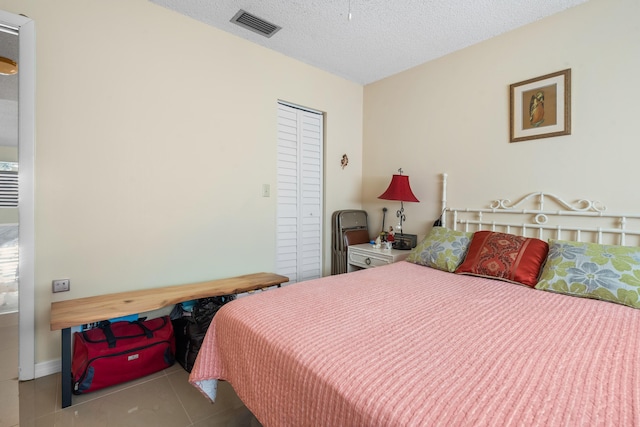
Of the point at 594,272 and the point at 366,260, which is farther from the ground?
the point at 594,272

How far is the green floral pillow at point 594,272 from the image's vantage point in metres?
1.58

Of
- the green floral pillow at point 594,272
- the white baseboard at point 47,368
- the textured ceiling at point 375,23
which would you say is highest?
the textured ceiling at point 375,23

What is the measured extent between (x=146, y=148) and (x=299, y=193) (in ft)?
4.70

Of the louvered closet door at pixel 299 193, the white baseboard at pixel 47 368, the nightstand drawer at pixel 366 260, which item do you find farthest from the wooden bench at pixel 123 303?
the nightstand drawer at pixel 366 260

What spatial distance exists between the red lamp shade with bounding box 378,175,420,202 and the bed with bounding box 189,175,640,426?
0.80m

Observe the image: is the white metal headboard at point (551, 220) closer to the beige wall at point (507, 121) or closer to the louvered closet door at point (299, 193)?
the beige wall at point (507, 121)

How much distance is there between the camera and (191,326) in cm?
209

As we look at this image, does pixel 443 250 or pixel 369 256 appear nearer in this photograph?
pixel 443 250

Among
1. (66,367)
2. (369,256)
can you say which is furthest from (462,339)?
(66,367)

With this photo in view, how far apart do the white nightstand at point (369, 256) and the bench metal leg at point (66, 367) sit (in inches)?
88.9

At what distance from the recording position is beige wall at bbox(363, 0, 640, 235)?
6.43ft

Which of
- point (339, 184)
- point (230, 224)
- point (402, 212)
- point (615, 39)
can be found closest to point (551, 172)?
point (615, 39)

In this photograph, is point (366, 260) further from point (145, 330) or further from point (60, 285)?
point (60, 285)

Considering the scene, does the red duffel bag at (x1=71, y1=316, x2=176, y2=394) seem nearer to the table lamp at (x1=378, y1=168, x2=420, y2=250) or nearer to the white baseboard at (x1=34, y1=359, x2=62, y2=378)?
the white baseboard at (x1=34, y1=359, x2=62, y2=378)
